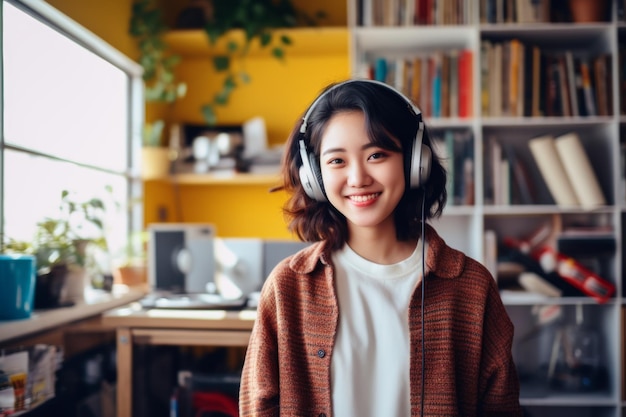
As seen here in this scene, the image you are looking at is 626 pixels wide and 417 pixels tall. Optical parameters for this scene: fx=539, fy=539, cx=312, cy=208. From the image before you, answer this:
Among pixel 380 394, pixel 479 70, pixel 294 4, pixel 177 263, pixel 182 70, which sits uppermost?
pixel 294 4

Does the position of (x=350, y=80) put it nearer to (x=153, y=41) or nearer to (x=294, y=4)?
(x=153, y=41)

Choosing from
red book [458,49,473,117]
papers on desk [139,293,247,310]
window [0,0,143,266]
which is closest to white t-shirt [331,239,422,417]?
papers on desk [139,293,247,310]

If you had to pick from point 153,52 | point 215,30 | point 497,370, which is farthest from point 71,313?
point 215,30

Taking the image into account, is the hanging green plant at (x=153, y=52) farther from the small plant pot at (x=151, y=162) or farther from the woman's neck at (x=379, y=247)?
the woman's neck at (x=379, y=247)

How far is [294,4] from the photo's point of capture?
3.07m

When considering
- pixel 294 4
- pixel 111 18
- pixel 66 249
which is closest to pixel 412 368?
pixel 66 249

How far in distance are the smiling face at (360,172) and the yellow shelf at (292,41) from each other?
193 cm

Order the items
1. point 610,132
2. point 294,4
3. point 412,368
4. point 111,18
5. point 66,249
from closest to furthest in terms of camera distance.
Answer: point 412,368 → point 66,249 → point 610,132 → point 111,18 → point 294,4

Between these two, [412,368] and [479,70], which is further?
[479,70]

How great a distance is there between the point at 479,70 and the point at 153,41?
5.26 ft

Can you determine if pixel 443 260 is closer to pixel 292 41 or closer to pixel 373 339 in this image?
pixel 373 339

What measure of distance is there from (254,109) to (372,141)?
7.49 feet

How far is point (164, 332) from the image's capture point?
1816 mm

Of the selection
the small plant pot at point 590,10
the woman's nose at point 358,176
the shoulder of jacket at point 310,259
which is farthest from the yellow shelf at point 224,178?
the woman's nose at point 358,176
